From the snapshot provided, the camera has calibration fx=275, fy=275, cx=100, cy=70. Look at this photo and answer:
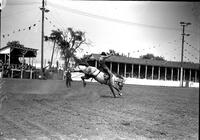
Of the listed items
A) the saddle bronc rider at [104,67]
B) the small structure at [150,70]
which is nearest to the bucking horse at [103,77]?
the saddle bronc rider at [104,67]

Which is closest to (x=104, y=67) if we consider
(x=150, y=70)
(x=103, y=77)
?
(x=103, y=77)

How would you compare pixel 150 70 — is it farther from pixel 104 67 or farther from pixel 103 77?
pixel 104 67

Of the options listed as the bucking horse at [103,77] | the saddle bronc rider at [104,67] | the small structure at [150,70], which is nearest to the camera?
the saddle bronc rider at [104,67]

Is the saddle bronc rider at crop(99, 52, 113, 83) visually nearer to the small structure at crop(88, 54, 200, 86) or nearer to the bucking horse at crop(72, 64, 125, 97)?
the bucking horse at crop(72, 64, 125, 97)

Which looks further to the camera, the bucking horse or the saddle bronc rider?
the bucking horse

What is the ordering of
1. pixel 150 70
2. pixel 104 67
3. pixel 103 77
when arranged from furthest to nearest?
1. pixel 150 70
2. pixel 103 77
3. pixel 104 67

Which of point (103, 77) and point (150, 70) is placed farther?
point (150, 70)

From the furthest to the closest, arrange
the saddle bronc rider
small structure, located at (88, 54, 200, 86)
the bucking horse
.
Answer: small structure, located at (88, 54, 200, 86) < the bucking horse < the saddle bronc rider

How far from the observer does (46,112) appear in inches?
319

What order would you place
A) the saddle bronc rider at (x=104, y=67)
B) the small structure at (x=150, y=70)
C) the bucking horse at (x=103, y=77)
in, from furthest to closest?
1. the small structure at (x=150, y=70)
2. the bucking horse at (x=103, y=77)
3. the saddle bronc rider at (x=104, y=67)

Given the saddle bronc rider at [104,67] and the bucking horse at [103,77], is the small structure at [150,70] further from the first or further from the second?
the saddle bronc rider at [104,67]

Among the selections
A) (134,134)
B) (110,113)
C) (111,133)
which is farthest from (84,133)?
(110,113)

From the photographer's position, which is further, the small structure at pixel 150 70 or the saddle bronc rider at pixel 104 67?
the small structure at pixel 150 70

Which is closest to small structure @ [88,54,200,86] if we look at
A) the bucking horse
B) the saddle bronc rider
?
the bucking horse
